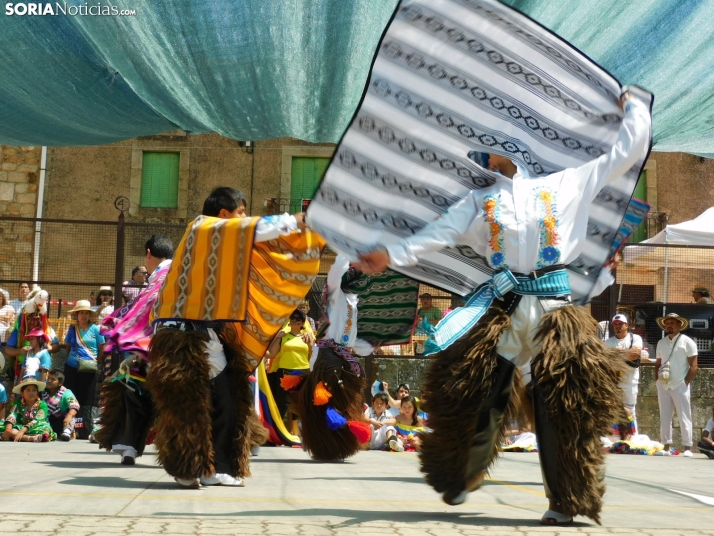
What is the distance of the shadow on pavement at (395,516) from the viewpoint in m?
4.03

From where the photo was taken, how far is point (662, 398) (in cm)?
1196

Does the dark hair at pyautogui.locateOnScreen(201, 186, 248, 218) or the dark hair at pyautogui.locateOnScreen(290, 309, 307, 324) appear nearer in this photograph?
the dark hair at pyautogui.locateOnScreen(201, 186, 248, 218)

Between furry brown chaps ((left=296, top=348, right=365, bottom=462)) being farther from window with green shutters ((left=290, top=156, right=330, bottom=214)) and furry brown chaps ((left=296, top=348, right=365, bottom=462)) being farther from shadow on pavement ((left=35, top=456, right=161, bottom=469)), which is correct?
A: window with green shutters ((left=290, top=156, right=330, bottom=214))

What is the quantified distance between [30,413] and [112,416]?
366 cm

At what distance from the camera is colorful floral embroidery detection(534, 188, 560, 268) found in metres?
4.32

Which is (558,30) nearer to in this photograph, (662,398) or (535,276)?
(535,276)

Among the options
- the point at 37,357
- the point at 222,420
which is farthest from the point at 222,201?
the point at 37,357

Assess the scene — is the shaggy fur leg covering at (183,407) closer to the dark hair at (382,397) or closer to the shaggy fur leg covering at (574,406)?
Answer: the shaggy fur leg covering at (574,406)

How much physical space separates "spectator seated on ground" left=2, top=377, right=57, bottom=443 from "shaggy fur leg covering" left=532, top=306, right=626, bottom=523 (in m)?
7.20

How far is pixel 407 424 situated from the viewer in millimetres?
10906

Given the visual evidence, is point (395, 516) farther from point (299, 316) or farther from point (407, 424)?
point (407, 424)

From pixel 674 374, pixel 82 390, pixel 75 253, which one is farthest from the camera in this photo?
pixel 75 253

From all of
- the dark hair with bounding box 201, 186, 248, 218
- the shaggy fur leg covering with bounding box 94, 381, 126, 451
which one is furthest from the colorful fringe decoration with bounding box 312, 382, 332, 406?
the dark hair with bounding box 201, 186, 248, 218

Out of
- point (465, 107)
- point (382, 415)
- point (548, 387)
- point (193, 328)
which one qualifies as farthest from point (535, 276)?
point (382, 415)
